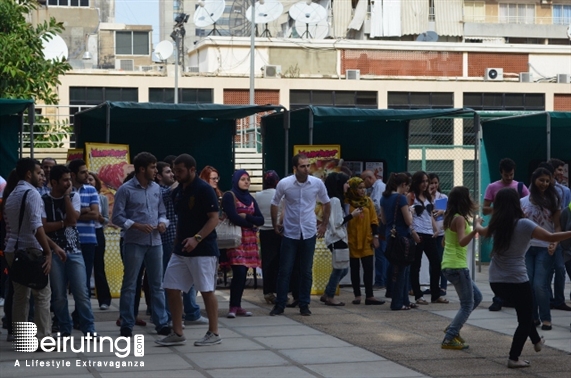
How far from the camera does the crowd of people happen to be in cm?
937

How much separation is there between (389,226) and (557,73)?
163 feet

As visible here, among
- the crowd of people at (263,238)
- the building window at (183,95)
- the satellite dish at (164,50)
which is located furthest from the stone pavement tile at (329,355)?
the satellite dish at (164,50)

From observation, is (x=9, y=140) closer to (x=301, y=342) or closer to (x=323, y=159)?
(x=323, y=159)

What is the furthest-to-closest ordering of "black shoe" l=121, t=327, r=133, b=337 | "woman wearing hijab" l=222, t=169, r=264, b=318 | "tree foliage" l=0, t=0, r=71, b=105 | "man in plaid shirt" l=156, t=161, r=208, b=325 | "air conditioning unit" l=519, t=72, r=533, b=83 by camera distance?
"air conditioning unit" l=519, t=72, r=533, b=83, "tree foliage" l=0, t=0, r=71, b=105, "woman wearing hijab" l=222, t=169, r=264, b=318, "man in plaid shirt" l=156, t=161, r=208, b=325, "black shoe" l=121, t=327, r=133, b=337

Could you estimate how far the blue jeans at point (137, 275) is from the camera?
10.3m

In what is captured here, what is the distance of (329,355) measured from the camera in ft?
31.6

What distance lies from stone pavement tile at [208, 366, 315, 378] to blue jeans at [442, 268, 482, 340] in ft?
5.80

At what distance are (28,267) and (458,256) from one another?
4.05 metres

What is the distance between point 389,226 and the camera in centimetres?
1344

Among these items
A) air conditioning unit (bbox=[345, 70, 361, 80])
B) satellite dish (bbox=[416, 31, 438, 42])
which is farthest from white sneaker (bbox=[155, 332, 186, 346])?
satellite dish (bbox=[416, 31, 438, 42])

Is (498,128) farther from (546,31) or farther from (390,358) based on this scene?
(546,31)

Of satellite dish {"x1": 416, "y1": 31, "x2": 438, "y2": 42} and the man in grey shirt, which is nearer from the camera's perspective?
the man in grey shirt

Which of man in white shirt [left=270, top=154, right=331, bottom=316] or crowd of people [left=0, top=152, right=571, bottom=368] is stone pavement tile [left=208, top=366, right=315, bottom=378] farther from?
man in white shirt [left=270, top=154, right=331, bottom=316]

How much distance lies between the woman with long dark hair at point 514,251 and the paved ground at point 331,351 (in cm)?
35
